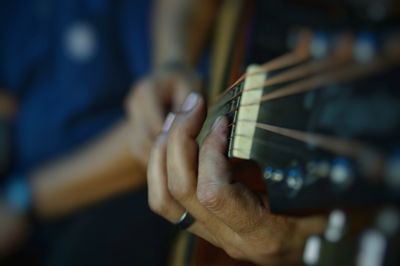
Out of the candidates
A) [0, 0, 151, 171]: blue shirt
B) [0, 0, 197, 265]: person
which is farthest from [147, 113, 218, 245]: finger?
[0, 0, 151, 171]: blue shirt

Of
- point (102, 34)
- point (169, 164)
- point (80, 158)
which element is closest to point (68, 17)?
point (102, 34)

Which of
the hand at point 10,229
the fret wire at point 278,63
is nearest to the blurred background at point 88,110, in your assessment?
the hand at point 10,229

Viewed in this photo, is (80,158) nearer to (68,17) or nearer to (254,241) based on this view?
(68,17)

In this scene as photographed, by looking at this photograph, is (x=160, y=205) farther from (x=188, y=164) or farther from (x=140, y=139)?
(x=140, y=139)

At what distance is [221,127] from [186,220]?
6 centimetres

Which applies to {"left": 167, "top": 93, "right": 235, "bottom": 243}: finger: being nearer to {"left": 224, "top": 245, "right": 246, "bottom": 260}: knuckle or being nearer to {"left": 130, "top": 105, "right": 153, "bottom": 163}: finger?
{"left": 224, "top": 245, "right": 246, "bottom": 260}: knuckle

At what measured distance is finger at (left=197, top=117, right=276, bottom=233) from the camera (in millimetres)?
241

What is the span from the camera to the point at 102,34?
712 mm

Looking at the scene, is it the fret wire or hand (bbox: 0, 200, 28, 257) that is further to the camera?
hand (bbox: 0, 200, 28, 257)

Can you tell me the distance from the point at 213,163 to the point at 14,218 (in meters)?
0.46

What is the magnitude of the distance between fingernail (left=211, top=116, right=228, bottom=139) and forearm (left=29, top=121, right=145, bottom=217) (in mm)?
360

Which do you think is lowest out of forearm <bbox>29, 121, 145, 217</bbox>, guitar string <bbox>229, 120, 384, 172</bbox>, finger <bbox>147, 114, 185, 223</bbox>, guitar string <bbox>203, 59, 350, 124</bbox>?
forearm <bbox>29, 121, 145, 217</bbox>

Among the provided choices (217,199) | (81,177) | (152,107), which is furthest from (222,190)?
(81,177)

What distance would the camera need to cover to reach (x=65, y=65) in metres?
0.69
